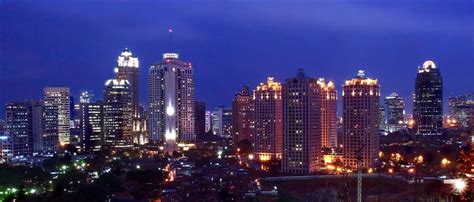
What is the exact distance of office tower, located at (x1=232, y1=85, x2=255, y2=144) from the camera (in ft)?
Answer: 67.8

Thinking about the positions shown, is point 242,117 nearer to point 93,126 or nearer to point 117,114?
point 117,114

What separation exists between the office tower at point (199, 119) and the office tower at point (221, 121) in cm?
278

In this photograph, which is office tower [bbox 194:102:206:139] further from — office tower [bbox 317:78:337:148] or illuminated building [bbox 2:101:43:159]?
illuminated building [bbox 2:101:43:159]

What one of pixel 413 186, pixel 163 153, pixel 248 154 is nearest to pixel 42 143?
pixel 163 153

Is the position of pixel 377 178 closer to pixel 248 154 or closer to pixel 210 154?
pixel 248 154

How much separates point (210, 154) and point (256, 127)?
9.23 ft

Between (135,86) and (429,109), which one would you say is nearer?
(429,109)

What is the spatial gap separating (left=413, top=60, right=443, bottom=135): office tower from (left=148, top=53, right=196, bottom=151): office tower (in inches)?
409

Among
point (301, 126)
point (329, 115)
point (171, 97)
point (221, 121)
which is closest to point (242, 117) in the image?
point (171, 97)

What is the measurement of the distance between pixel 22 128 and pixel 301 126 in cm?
997

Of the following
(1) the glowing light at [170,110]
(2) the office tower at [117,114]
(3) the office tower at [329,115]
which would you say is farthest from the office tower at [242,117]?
(2) the office tower at [117,114]

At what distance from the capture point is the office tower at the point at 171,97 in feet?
74.6

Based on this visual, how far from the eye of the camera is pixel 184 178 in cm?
1262

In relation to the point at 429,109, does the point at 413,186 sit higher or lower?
lower
